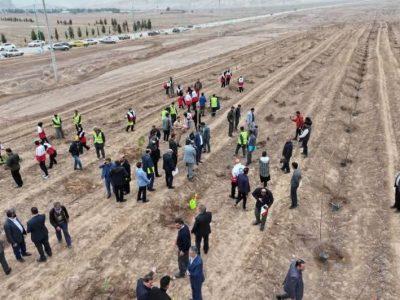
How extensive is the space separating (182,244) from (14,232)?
4972 millimetres

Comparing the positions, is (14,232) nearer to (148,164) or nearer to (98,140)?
(148,164)

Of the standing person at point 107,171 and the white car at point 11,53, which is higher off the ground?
the standing person at point 107,171

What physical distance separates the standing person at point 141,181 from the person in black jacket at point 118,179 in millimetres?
563

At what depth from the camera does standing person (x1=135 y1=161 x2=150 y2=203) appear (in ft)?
45.3

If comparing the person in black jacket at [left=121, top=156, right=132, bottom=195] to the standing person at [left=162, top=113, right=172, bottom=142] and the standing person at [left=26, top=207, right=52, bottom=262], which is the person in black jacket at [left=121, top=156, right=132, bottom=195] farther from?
the standing person at [left=162, top=113, right=172, bottom=142]

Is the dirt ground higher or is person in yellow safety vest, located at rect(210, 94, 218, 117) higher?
person in yellow safety vest, located at rect(210, 94, 218, 117)

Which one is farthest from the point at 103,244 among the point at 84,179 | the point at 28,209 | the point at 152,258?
the point at 84,179

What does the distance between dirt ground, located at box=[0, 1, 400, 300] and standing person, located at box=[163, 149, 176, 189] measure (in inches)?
19.1

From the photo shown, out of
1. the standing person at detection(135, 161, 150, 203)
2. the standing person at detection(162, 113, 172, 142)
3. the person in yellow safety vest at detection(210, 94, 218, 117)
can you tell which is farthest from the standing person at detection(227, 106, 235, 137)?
the standing person at detection(135, 161, 150, 203)

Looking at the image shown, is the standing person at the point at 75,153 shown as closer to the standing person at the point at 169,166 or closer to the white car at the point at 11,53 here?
the standing person at the point at 169,166

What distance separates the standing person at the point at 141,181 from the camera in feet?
45.3

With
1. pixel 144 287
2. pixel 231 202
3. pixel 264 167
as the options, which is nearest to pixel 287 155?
pixel 264 167

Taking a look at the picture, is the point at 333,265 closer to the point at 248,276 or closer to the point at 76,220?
the point at 248,276

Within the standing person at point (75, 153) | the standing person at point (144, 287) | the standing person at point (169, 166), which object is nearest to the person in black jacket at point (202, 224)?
the standing person at point (144, 287)
